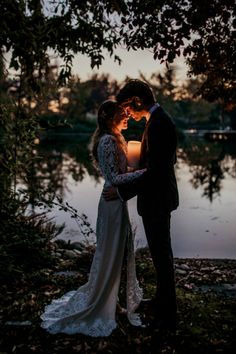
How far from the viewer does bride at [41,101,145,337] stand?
4836mm

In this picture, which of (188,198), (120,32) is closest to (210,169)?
(188,198)

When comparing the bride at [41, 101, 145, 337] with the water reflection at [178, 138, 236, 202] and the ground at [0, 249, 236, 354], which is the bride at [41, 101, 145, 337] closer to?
the ground at [0, 249, 236, 354]

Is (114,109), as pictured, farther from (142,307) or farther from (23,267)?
(23,267)

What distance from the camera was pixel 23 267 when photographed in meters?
7.29

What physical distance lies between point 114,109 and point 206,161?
91.6ft

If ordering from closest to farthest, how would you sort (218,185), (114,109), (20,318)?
1. (114,109)
2. (20,318)
3. (218,185)

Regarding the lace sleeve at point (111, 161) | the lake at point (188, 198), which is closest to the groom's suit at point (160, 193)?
the lace sleeve at point (111, 161)

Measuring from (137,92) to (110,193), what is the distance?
45.2 inches

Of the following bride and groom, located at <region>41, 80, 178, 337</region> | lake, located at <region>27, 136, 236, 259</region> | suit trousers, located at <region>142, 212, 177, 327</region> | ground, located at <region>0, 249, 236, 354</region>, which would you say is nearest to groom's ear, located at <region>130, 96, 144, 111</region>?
bride and groom, located at <region>41, 80, 178, 337</region>

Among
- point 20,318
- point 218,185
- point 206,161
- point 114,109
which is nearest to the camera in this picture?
point 114,109

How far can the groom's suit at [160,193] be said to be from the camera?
15.0 feet

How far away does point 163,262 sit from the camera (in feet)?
15.7

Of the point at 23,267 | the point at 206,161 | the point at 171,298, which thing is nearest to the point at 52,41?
the point at 23,267

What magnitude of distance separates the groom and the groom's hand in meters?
0.01
